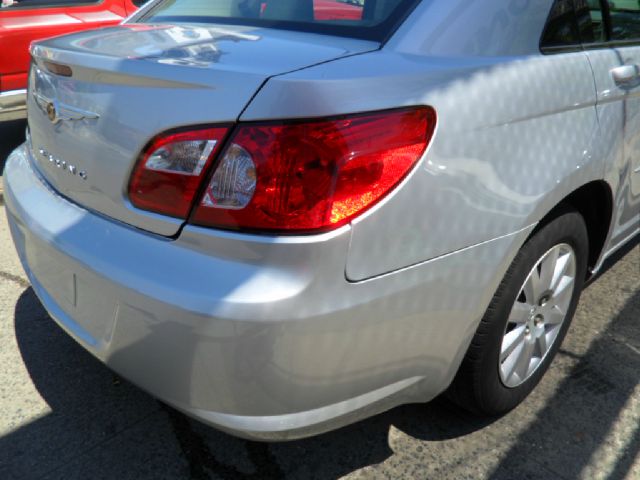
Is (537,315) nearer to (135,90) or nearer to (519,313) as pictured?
(519,313)

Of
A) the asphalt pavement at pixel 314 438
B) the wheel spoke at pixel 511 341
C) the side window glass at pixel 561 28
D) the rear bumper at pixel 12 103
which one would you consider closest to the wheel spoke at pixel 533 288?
the wheel spoke at pixel 511 341

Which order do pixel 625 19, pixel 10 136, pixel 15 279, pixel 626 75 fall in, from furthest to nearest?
pixel 10 136 → pixel 15 279 → pixel 625 19 → pixel 626 75

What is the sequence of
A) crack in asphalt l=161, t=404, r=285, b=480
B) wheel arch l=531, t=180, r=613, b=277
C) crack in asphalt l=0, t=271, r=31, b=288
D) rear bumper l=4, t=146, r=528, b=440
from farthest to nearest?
crack in asphalt l=0, t=271, r=31, b=288 → wheel arch l=531, t=180, r=613, b=277 → crack in asphalt l=161, t=404, r=285, b=480 → rear bumper l=4, t=146, r=528, b=440

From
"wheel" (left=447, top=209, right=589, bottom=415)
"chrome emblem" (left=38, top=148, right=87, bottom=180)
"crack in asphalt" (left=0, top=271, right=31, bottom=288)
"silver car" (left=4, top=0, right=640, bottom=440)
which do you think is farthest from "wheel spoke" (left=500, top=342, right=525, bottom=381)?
"crack in asphalt" (left=0, top=271, right=31, bottom=288)

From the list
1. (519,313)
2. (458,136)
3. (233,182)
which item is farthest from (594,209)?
(233,182)

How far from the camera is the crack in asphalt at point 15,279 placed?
3.01m

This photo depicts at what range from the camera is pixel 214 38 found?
5.92 feet

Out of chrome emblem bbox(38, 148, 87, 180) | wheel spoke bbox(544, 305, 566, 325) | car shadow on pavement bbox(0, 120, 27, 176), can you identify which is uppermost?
chrome emblem bbox(38, 148, 87, 180)

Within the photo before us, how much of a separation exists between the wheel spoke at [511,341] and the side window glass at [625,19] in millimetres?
1112

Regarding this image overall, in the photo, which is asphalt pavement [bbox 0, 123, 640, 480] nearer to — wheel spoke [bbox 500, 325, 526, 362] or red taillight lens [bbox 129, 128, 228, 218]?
wheel spoke [bbox 500, 325, 526, 362]

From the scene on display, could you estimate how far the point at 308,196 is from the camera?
1395mm

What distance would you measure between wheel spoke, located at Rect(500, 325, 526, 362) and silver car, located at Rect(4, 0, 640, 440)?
48mm

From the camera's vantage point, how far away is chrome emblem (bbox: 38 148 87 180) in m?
1.72

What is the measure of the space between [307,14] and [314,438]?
1.36m
